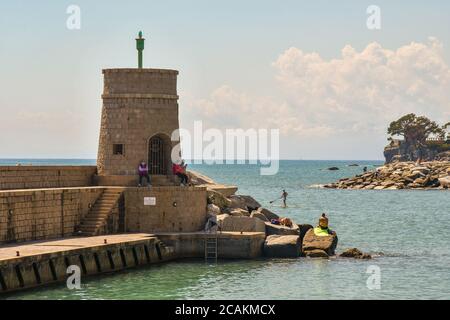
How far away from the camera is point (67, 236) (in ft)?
114

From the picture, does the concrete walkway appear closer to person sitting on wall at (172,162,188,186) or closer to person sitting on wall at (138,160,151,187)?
person sitting on wall at (138,160,151,187)

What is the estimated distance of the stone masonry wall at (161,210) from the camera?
36.8 metres

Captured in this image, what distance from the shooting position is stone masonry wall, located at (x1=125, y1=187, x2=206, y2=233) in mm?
36844

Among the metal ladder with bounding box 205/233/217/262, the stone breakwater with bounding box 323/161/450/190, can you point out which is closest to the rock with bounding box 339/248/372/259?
the metal ladder with bounding box 205/233/217/262

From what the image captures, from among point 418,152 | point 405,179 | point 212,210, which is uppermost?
point 418,152

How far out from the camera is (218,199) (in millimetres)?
Result: 40312

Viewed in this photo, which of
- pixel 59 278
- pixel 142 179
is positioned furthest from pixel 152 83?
pixel 59 278

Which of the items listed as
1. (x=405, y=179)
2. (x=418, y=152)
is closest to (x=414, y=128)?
(x=418, y=152)

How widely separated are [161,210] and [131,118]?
3.93m

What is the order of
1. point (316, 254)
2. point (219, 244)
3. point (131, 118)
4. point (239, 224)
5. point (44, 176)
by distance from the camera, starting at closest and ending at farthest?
point (44, 176)
point (219, 244)
point (239, 224)
point (316, 254)
point (131, 118)

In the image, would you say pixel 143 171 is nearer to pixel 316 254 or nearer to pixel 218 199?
pixel 218 199

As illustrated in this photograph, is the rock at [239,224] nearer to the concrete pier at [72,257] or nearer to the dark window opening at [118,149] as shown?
the concrete pier at [72,257]

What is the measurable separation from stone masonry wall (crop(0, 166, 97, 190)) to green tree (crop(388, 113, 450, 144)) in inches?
4236

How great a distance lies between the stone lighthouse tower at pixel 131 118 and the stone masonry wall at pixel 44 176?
0.69m
